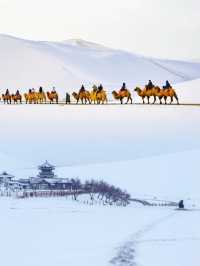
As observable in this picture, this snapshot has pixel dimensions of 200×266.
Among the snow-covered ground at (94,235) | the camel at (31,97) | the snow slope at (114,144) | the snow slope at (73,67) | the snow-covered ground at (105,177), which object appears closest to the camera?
the snow-covered ground at (94,235)

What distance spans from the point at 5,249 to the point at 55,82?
6022 centimetres

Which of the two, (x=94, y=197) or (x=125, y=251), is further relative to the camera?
(x=94, y=197)

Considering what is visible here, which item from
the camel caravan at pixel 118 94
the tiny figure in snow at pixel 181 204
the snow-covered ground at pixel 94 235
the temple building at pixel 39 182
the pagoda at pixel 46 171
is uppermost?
the camel caravan at pixel 118 94

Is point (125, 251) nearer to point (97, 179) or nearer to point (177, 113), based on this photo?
point (97, 179)

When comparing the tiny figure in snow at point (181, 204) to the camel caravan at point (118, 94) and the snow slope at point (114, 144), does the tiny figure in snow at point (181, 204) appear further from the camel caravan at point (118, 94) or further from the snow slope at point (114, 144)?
the camel caravan at point (118, 94)

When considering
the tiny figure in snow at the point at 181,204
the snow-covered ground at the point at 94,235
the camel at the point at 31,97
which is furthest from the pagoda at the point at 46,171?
the camel at the point at 31,97

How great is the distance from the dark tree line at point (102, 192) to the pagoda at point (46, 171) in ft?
2.39

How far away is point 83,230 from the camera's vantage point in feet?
48.4

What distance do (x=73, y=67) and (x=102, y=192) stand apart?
64.4 metres

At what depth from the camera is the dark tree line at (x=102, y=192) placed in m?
18.1

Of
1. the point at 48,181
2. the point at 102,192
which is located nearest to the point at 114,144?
the point at 48,181

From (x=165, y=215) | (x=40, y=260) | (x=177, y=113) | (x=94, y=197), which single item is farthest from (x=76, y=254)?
(x=177, y=113)

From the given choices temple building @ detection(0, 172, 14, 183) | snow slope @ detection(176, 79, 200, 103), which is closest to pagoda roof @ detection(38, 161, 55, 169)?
temple building @ detection(0, 172, 14, 183)

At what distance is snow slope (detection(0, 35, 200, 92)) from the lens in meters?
74.9
